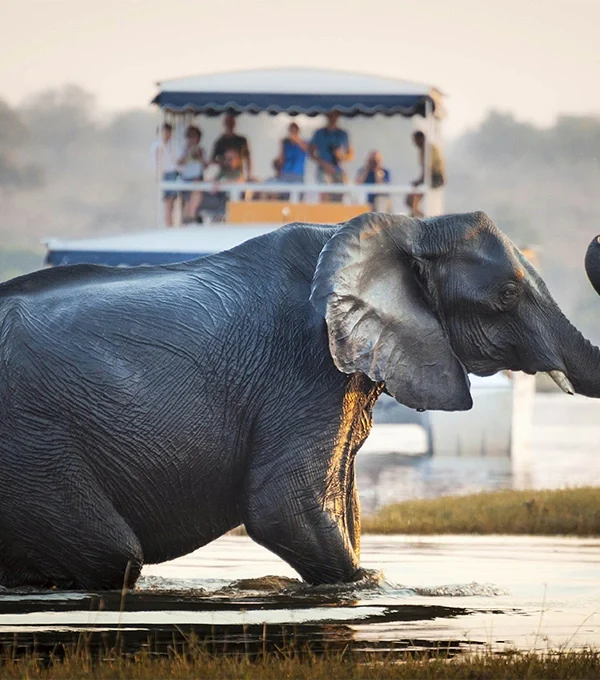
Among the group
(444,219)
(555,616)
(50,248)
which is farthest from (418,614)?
(50,248)

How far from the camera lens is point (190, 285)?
1078 centimetres

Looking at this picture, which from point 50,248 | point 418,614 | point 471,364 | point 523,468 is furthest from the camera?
point 50,248

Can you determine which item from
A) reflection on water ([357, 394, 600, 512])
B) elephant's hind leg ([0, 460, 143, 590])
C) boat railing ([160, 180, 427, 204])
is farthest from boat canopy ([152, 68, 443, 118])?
elephant's hind leg ([0, 460, 143, 590])

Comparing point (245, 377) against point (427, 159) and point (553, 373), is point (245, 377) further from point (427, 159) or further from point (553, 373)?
point (427, 159)

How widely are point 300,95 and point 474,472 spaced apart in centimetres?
974

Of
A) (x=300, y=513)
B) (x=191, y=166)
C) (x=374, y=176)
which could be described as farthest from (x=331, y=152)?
(x=300, y=513)

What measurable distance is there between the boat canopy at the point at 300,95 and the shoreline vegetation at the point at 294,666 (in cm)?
2437

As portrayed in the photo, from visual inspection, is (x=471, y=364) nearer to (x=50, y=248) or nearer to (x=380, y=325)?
(x=380, y=325)

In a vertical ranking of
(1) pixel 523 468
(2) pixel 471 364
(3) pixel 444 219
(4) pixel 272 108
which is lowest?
(1) pixel 523 468

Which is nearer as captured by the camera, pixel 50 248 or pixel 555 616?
pixel 555 616

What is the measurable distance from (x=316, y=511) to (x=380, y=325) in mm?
973

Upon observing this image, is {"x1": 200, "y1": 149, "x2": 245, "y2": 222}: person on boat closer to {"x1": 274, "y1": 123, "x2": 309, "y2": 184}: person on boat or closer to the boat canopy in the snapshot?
{"x1": 274, "y1": 123, "x2": 309, "y2": 184}: person on boat

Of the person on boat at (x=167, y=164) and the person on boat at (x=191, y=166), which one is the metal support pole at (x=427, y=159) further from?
the person on boat at (x=167, y=164)

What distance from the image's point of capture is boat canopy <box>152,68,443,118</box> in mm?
32531
